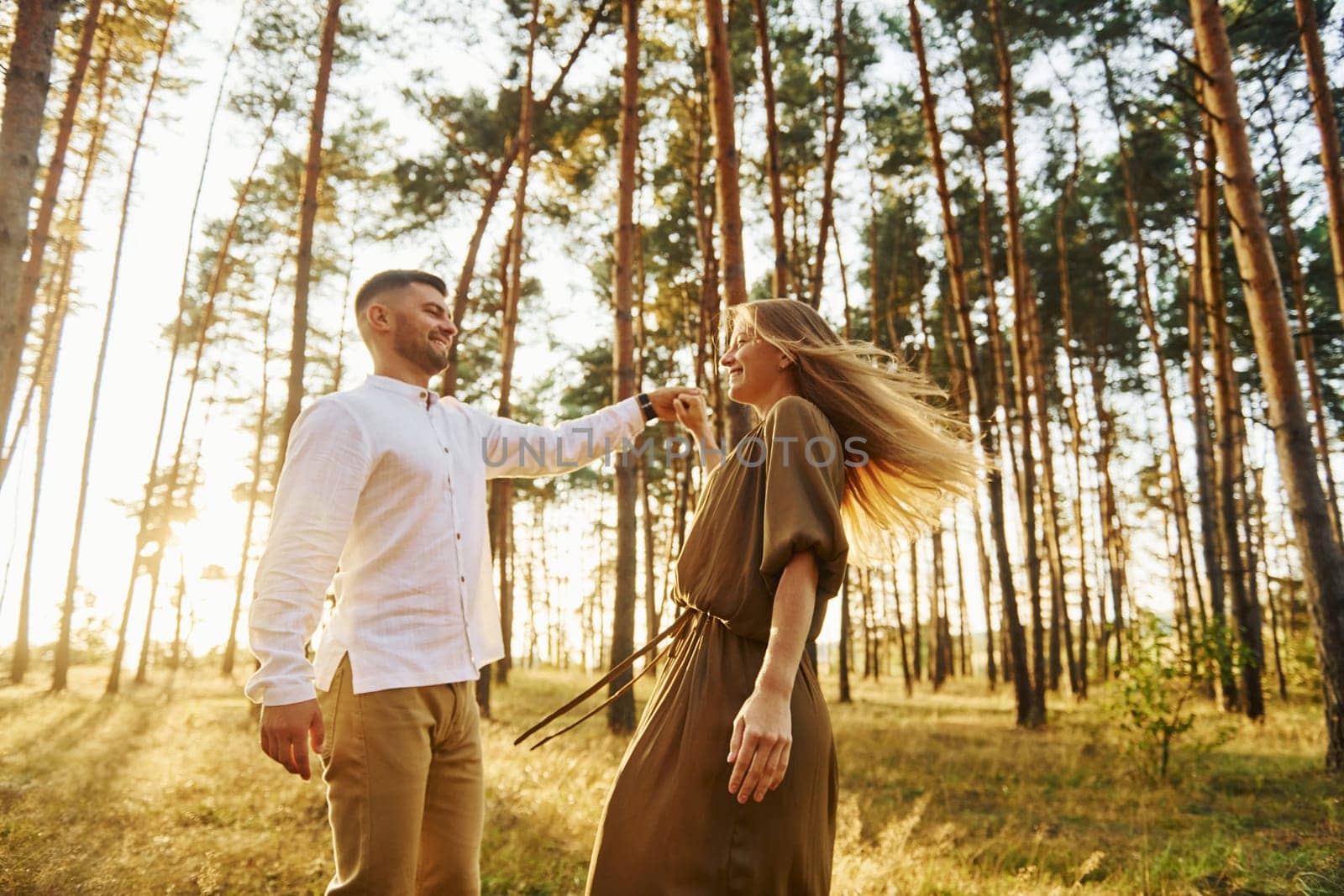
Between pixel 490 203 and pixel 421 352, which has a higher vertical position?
pixel 490 203

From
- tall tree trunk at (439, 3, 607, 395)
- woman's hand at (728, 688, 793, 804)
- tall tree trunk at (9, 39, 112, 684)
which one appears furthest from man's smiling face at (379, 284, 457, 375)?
tall tree trunk at (9, 39, 112, 684)

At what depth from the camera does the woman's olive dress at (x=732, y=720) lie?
170cm

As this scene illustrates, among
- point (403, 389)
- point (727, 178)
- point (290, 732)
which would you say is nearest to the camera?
point (290, 732)

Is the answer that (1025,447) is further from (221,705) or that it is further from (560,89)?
(221,705)

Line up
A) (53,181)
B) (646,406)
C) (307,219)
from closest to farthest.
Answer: (646,406)
(307,219)
(53,181)

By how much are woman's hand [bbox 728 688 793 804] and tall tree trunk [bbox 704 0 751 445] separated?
4.18m

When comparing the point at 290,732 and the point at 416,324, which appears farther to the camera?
the point at 416,324

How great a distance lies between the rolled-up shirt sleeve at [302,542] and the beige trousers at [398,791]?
22 cm

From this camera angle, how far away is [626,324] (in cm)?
958

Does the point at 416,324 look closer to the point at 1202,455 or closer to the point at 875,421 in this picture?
the point at 875,421

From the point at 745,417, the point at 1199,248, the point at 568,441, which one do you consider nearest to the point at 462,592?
the point at 568,441

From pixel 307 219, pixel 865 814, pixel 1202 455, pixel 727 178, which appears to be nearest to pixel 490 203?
pixel 307 219

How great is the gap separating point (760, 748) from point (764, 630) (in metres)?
0.30

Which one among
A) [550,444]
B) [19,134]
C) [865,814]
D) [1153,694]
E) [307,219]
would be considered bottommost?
[865,814]
